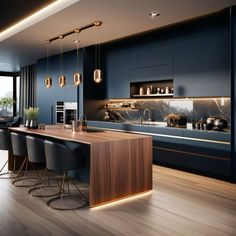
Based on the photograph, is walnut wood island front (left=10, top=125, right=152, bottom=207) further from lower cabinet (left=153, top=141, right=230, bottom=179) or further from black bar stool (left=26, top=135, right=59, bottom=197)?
lower cabinet (left=153, top=141, right=230, bottom=179)

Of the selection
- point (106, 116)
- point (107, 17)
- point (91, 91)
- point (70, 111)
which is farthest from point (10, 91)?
point (107, 17)

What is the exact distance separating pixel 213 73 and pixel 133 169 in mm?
2354

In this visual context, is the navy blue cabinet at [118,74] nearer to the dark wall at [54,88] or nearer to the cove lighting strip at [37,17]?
the dark wall at [54,88]

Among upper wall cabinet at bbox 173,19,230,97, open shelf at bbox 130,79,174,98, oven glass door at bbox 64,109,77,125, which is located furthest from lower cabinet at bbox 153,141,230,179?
oven glass door at bbox 64,109,77,125

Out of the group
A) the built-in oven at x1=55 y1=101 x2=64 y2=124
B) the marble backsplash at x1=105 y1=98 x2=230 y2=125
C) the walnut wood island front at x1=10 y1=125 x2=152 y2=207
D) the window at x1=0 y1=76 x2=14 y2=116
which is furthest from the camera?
the window at x1=0 y1=76 x2=14 y2=116

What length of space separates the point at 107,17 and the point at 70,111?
3.82m

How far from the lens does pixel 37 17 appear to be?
16.7 ft

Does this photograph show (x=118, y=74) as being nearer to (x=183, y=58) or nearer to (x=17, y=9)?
(x=183, y=58)

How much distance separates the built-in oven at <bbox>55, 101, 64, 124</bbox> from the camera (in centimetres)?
834

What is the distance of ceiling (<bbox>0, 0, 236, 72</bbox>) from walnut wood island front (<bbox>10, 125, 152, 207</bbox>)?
188cm

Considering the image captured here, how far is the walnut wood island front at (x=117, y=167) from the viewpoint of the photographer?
3.37 meters

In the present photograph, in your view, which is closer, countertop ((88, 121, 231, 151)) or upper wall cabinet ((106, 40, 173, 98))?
countertop ((88, 121, 231, 151))

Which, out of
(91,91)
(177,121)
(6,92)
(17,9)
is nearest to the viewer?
(17,9)

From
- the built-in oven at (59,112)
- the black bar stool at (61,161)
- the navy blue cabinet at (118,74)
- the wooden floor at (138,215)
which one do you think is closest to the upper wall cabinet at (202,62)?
the navy blue cabinet at (118,74)
